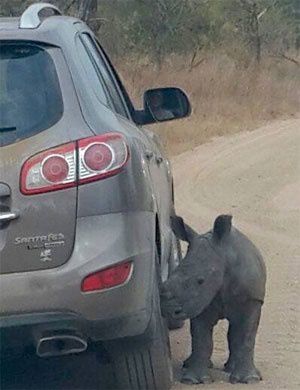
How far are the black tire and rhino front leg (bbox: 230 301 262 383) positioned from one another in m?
0.65

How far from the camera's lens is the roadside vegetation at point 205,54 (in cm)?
2167

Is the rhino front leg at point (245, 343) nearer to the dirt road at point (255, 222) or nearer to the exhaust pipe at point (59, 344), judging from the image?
the dirt road at point (255, 222)

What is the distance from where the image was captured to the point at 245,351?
5.99 metres

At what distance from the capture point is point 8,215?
4.77 m

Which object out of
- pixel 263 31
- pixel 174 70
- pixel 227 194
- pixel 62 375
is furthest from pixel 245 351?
pixel 263 31

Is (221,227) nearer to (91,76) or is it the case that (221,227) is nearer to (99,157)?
(91,76)

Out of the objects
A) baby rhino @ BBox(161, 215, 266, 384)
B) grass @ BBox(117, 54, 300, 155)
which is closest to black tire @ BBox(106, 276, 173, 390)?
baby rhino @ BBox(161, 215, 266, 384)

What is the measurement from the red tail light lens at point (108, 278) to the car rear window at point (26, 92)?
611 mm

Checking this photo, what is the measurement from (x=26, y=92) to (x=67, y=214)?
1.86 feet

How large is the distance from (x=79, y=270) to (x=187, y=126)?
15.1 m

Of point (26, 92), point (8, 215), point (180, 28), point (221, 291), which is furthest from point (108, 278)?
point (180, 28)

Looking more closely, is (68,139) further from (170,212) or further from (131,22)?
(131,22)

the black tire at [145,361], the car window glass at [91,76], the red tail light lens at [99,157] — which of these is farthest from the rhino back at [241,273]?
the red tail light lens at [99,157]

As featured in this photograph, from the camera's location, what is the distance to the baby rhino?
5840mm
